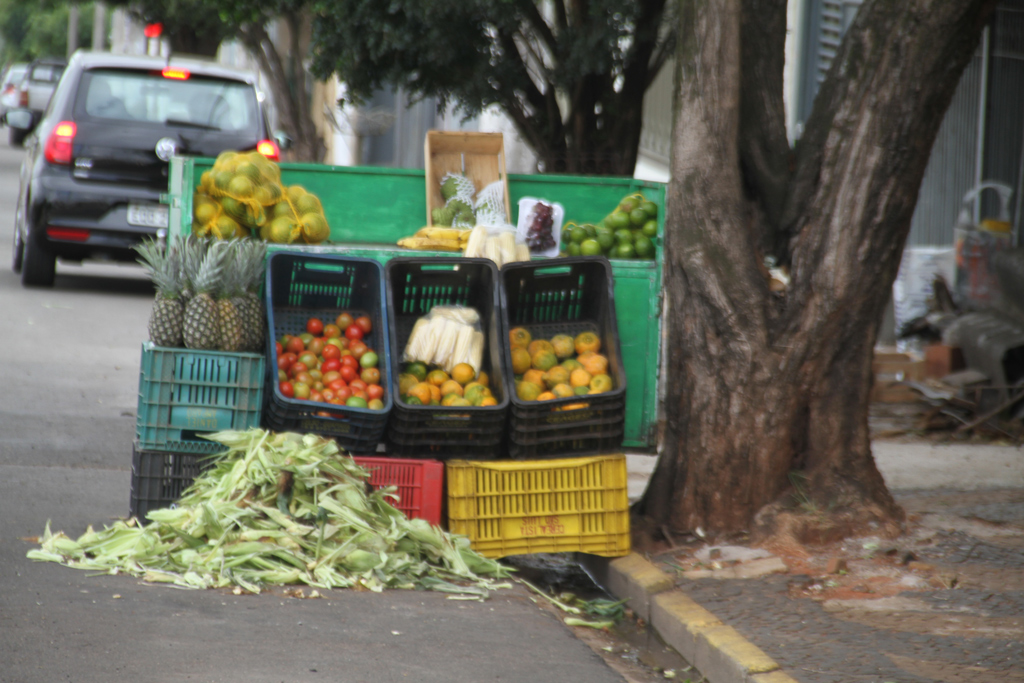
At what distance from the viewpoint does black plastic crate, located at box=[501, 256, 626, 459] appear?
5059 mm

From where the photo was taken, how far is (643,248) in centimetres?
579

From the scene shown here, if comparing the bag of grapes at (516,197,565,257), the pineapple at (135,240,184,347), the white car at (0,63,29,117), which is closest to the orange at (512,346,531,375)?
the bag of grapes at (516,197,565,257)

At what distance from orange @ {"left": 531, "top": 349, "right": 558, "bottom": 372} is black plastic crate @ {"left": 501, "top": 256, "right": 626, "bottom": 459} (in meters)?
0.20

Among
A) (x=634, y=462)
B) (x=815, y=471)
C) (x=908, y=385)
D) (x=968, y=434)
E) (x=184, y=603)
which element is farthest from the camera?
(x=908, y=385)

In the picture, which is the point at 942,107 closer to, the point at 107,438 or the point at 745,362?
the point at 745,362

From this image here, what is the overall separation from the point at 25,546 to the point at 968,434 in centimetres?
585

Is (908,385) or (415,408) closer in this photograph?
(415,408)

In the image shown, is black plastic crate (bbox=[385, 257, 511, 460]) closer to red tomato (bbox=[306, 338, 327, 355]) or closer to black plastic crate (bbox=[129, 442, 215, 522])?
red tomato (bbox=[306, 338, 327, 355])

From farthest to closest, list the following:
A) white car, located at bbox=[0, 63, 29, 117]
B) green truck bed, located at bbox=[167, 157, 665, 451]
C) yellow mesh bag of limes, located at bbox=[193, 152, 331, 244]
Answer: white car, located at bbox=[0, 63, 29, 117] < green truck bed, located at bbox=[167, 157, 665, 451] < yellow mesh bag of limes, located at bbox=[193, 152, 331, 244]

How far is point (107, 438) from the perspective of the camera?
6.88 meters

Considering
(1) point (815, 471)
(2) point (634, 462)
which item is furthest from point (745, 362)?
(2) point (634, 462)

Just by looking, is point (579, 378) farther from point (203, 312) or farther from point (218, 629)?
point (218, 629)

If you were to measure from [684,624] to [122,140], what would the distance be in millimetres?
7802

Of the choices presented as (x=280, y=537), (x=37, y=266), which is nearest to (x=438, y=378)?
(x=280, y=537)
